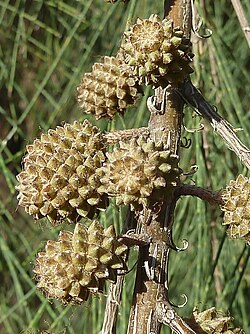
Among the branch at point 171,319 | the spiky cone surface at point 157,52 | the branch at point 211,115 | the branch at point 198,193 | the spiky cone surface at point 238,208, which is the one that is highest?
the spiky cone surface at point 157,52

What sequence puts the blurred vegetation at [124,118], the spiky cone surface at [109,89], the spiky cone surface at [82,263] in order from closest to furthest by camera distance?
the spiky cone surface at [82,263] < the spiky cone surface at [109,89] < the blurred vegetation at [124,118]

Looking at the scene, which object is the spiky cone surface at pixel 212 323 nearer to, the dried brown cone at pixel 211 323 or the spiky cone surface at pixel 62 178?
the dried brown cone at pixel 211 323

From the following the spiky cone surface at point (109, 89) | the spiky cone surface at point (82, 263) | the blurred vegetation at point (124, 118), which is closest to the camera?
the spiky cone surface at point (82, 263)

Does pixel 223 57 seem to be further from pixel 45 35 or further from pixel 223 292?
pixel 45 35

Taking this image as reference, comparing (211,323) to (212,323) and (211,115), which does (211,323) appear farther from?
(211,115)

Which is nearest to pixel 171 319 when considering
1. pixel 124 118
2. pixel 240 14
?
pixel 240 14

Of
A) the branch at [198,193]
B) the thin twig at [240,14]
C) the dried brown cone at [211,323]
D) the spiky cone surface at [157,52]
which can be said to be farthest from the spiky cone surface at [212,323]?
the thin twig at [240,14]

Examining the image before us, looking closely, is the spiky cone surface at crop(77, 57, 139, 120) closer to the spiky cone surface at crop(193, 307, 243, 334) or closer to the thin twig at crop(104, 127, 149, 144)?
the thin twig at crop(104, 127, 149, 144)
